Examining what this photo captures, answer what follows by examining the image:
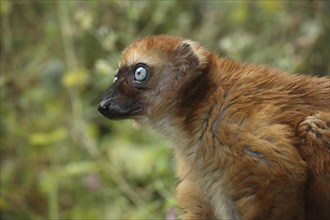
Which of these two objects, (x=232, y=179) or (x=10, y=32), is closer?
(x=232, y=179)

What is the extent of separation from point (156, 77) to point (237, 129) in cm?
63

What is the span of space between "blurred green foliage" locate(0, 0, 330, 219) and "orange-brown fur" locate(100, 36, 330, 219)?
145 centimetres

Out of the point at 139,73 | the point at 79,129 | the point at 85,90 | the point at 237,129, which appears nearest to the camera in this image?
the point at 237,129

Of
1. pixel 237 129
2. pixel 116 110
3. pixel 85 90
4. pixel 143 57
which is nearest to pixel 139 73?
pixel 143 57

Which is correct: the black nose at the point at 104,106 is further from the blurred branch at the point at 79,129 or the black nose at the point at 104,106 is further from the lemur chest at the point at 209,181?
the blurred branch at the point at 79,129

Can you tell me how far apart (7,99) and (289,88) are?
393 cm

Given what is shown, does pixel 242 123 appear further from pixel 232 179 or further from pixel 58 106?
pixel 58 106

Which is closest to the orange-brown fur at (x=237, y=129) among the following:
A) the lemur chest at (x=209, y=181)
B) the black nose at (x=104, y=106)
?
Result: the lemur chest at (x=209, y=181)

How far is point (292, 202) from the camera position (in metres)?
3.80

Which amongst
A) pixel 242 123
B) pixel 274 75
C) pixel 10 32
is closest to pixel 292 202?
pixel 242 123

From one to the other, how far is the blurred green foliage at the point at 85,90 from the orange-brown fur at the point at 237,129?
4.76 ft

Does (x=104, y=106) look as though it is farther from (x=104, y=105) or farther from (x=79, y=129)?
(x=79, y=129)

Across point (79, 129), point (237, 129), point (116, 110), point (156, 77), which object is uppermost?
point (156, 77)

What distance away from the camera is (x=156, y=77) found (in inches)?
175
